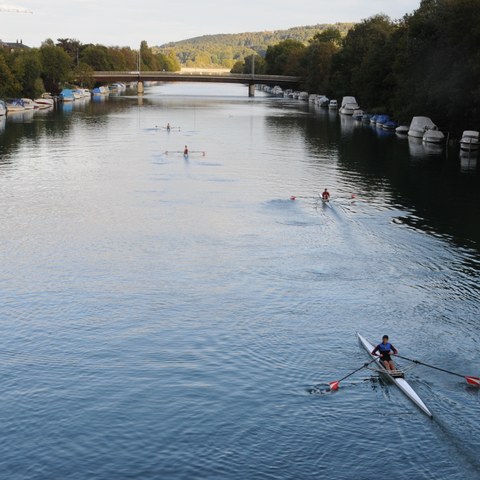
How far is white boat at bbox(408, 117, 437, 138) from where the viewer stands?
13899cm

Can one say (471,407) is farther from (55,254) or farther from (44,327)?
(55,254)

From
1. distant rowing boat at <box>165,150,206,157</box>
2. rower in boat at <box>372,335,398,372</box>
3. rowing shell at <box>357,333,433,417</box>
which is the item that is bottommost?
rowing shell at <box>357,333,433,417</box>

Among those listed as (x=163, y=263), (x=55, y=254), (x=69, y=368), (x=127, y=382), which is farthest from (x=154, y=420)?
(x=55, y=254)

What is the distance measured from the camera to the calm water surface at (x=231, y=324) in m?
31.8

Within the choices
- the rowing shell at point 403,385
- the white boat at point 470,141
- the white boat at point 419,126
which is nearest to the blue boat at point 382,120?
the white boat at point 419,126

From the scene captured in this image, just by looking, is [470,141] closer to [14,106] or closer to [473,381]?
[473,381]

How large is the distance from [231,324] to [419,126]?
4153 inches

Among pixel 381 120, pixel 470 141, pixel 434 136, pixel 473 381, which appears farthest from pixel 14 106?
pixel 473 381

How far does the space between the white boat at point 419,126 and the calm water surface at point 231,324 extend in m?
44.1

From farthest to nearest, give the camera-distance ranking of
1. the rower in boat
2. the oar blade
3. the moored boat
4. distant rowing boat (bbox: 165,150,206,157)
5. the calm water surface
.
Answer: the moored boat
distant rowing boat (bbox: 165,150,206,157)
the rower in boat
the oar blade
the calm water surface

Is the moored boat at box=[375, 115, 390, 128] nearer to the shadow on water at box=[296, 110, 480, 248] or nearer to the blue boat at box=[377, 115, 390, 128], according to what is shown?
the blue boat at box=[377, 115, 390, 128]

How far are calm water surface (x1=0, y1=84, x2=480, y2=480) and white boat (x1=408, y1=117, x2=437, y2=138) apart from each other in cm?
4413

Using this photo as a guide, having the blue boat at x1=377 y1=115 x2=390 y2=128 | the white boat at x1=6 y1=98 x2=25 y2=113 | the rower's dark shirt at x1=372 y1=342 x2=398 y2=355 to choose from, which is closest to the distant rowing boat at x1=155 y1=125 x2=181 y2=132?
the blue boat at x1=377 y1=115 x2=390 y2=128

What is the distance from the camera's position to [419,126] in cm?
14125
